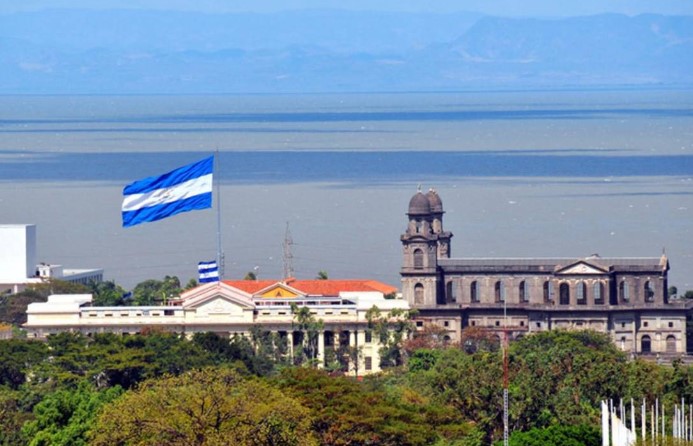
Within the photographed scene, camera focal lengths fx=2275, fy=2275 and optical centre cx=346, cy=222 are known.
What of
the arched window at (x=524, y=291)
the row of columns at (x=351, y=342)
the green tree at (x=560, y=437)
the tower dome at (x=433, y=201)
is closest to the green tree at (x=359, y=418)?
the green tree at (x=560, y=437)

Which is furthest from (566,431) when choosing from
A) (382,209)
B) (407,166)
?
(407,166)

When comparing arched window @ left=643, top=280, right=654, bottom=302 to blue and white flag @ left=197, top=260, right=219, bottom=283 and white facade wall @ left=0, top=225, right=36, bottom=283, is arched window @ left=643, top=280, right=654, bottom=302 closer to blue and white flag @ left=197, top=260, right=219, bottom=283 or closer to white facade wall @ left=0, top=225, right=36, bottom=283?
blue and white flag @ left=197, top=260, right=219, bottom=283

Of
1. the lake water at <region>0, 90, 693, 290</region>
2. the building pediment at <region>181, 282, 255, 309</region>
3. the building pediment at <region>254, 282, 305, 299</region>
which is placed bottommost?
the building pediment at <region>181, 282, 255, 309</region>

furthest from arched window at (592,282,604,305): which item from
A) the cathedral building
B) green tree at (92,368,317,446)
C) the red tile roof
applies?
green tree at (92,368,317,446)

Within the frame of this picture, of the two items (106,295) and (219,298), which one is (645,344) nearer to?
(219,298)

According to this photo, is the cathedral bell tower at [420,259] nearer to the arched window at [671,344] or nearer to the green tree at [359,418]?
the arched window at [671,344]

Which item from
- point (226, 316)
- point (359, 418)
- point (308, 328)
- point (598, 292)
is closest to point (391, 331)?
point (308, 328)
